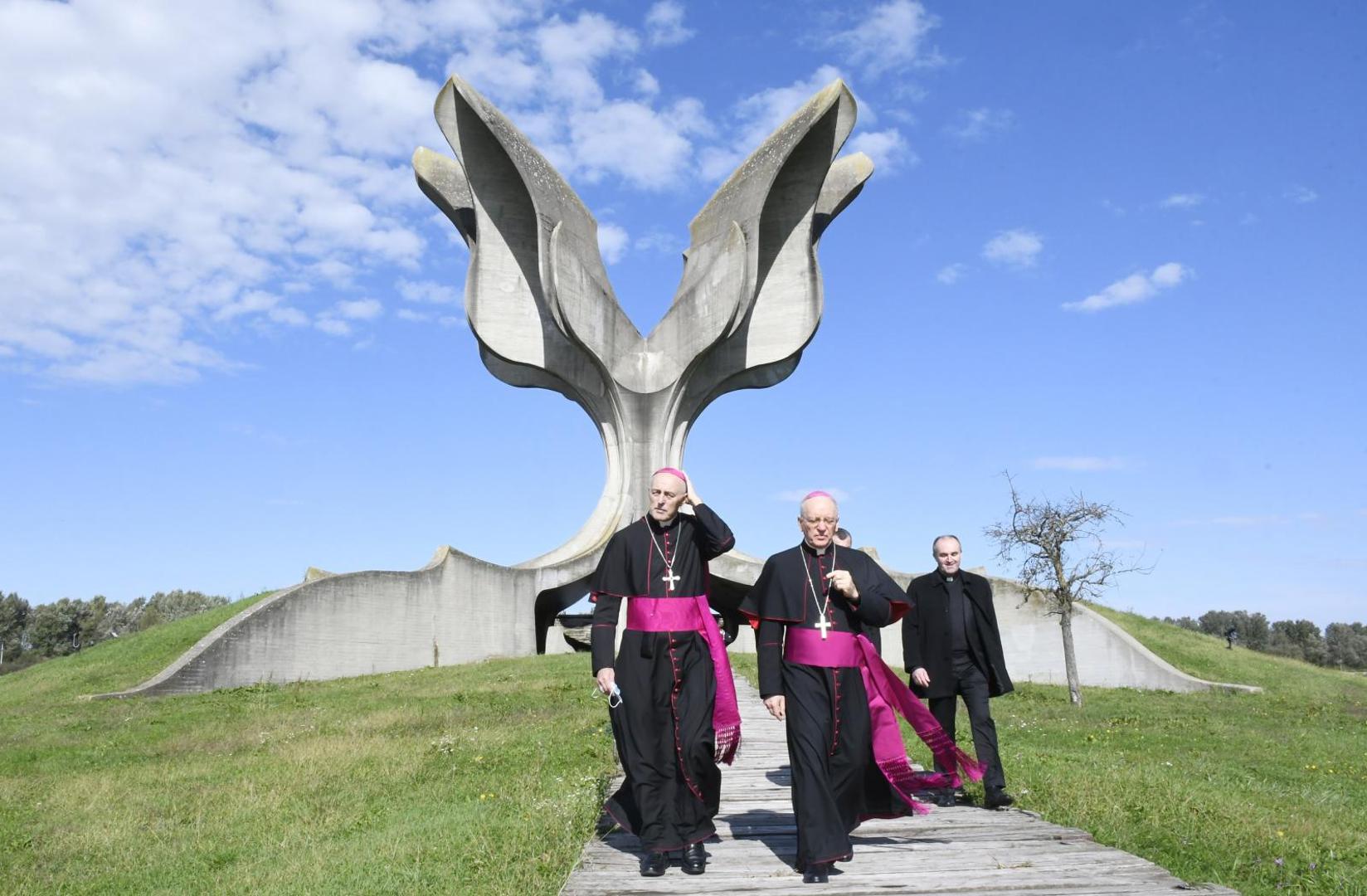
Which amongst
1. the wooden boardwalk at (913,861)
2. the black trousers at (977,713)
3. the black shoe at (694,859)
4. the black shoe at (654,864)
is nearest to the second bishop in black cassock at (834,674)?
the wooden boardwalk at (913,861)

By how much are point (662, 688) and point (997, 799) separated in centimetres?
234

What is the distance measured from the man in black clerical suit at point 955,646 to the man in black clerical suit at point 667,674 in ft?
5.38

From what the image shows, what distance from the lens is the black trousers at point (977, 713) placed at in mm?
5828

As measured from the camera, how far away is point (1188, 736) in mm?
10797

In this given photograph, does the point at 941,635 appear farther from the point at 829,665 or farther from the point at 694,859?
the point at 694,859

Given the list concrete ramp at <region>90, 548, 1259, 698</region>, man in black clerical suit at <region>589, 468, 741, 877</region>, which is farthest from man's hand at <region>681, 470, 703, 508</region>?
concrete ramp at <region>90, 548, 1259, 698</region>

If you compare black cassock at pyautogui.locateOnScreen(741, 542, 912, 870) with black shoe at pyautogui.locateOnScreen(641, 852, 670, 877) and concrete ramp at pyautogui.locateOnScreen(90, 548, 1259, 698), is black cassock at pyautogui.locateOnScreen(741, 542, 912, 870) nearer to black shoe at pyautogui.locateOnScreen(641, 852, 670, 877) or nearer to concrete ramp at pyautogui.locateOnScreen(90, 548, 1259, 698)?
black shoe at pyautogui.locateOnScreen(641, 852, 670, 877)

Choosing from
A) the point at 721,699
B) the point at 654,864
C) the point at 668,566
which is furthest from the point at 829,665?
the point at 654,864

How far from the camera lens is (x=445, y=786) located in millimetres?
6961

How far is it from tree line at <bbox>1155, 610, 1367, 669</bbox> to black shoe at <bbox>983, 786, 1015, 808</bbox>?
6553cm

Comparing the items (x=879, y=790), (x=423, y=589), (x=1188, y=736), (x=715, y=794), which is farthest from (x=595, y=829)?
(x=423, y=589)

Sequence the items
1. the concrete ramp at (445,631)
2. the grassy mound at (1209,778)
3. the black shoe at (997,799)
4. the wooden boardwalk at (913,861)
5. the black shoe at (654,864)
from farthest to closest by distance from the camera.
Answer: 1. the concrete ramp at (445,631)
2. the black shoe at (997,799)
3. the grassy mound at (1209,778)
4. the black shoe at (654,864)
5. the wooden boardwalk at (913,861)

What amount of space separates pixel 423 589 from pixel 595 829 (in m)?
13.4

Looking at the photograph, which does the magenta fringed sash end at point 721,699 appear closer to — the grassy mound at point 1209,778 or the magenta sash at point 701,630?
the magenta sash at point 701,630
